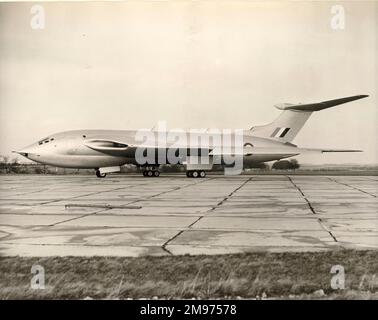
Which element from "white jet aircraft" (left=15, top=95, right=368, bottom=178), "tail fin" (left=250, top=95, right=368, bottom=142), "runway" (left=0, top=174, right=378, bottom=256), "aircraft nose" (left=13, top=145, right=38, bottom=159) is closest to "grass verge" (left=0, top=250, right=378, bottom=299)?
"runway" (left=0, top=174, right=378, bottom=256)

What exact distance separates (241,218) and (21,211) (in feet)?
17.8

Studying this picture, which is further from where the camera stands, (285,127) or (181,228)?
(285,127)

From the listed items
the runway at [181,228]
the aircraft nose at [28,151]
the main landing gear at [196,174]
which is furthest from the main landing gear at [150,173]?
the runway at [181,228]

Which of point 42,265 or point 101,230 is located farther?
point 101,230

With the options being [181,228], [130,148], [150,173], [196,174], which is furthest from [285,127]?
[181,228]

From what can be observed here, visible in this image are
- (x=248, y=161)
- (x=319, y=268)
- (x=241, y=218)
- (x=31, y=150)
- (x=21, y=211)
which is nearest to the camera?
(x=319, y=268)

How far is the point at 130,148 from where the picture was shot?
30.8m

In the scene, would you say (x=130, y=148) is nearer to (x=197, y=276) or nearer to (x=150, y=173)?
(x=150, y=173)

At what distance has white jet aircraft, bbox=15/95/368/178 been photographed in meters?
29.8

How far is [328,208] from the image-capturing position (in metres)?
11.6

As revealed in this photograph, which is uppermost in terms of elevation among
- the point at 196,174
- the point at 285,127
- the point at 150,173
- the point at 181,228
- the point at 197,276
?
the point at 285,127

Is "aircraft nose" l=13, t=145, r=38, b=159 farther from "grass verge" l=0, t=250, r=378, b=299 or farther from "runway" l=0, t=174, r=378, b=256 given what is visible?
"grass verge" l=0, t=250, r=378, b=299
